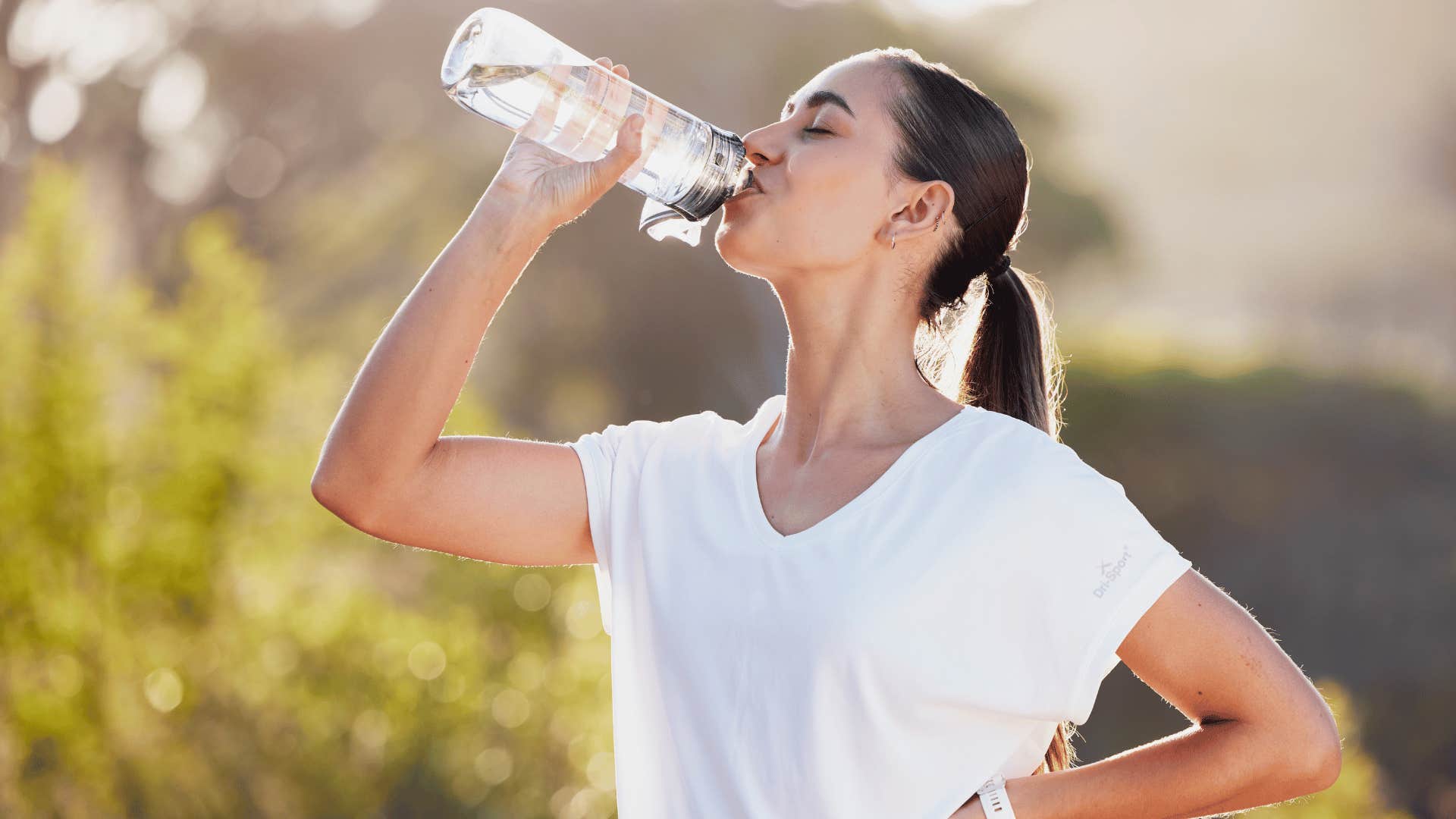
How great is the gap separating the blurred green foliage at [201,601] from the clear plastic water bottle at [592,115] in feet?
10.9

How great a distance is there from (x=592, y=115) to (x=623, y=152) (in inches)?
7.0

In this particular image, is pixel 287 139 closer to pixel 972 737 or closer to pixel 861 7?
pixel 861 7

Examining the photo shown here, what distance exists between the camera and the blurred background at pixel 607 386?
4.40 meters

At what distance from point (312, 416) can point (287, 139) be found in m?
2.40

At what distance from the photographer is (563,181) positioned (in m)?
1.17

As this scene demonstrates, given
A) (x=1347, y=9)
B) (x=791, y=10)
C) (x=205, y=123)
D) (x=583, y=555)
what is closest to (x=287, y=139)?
(x=205, y=123)

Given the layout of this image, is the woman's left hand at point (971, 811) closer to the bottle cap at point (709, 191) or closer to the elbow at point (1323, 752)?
the elbow at point (1323, 752)

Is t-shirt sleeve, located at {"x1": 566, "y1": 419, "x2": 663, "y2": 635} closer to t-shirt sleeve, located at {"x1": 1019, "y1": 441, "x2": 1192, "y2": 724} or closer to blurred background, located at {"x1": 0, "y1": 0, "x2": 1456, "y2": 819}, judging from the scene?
t-shirt sleeve, located at {"x1": 1019, "y1": 441, "x2": 1192, "y2": 724}

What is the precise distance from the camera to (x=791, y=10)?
249 inches

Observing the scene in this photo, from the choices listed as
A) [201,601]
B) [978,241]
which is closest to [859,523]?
[978,241]

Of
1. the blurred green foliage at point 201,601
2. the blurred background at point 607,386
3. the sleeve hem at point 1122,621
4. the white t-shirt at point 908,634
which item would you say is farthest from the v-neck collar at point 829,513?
the blurred green foliage at point 201,601

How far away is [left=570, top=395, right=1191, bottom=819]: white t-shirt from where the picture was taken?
1024 millimetres

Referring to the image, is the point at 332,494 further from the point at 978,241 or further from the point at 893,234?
the point at 978,241

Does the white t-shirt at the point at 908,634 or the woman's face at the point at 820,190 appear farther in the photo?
the woman's face at the point at 820,190
